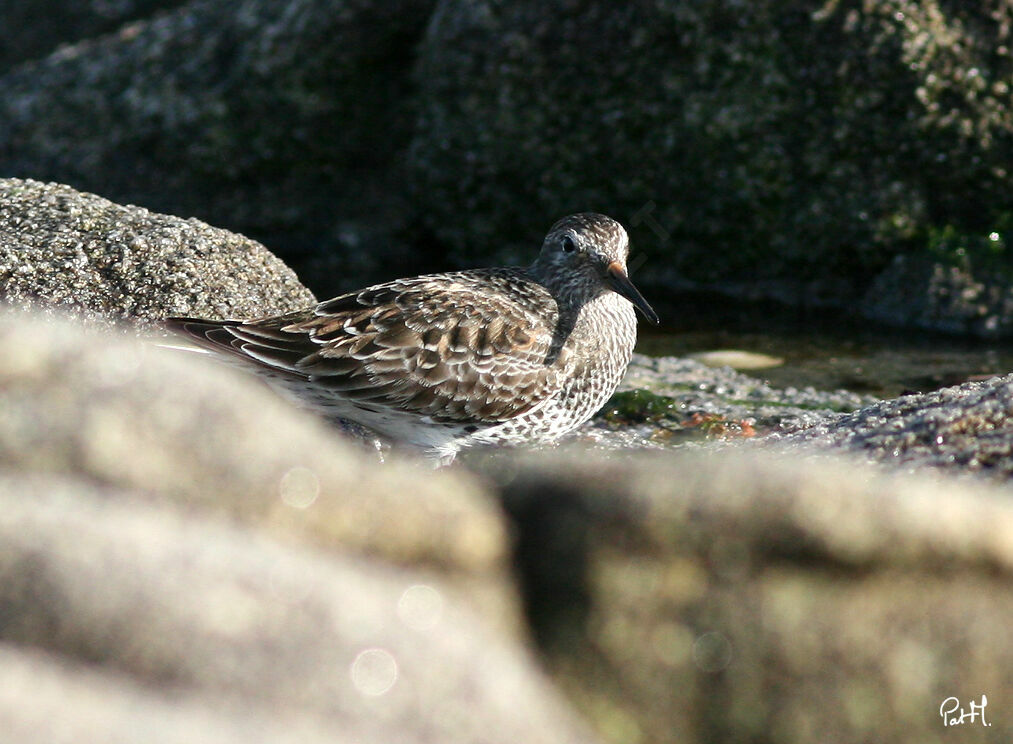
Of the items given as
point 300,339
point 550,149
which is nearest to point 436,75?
point 550,149

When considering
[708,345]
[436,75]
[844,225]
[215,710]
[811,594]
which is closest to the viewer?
[215,710]

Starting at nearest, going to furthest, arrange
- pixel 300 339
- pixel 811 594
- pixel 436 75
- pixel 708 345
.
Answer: pixel 811 594 → pixel 300 339 → pixel 708 345 → pixel 436 75

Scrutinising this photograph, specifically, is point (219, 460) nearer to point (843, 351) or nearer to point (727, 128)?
point (843, 351)

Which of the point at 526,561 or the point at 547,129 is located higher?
the point at 547,129

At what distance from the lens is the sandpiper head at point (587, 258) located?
711cm

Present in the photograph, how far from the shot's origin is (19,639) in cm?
259

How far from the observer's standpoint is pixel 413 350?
20.9 ft

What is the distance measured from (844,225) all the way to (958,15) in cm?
195

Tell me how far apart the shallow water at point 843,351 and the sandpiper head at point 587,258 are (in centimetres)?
230

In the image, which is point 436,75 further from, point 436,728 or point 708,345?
point 436,728

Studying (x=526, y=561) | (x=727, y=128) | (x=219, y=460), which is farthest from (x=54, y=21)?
(x=526, y=561)

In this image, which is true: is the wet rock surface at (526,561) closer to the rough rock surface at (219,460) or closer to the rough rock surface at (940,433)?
the rough rock surface at (219,460)

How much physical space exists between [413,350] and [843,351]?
4672 mm

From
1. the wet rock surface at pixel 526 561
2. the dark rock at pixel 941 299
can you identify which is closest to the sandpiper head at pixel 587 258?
the wet rock surface at pixel 526 561
